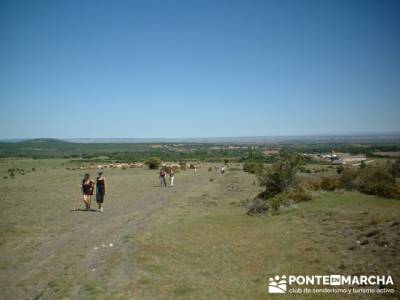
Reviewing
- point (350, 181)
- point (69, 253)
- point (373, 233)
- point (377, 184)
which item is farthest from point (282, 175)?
point (69, 253)

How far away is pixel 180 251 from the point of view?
12945 millimetres

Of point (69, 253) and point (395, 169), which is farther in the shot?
point (395, 169)

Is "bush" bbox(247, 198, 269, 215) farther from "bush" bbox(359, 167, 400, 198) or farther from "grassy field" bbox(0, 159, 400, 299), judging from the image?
"bush" bbox(359, 167, 400, 198)

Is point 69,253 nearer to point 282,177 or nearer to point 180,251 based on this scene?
point 180,251

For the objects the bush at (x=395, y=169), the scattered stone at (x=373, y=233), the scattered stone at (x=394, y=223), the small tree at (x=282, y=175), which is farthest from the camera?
the bush at (x=395, y=169)

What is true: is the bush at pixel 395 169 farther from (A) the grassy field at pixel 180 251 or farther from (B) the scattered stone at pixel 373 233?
(B) the scattered stone at pixel 373 233

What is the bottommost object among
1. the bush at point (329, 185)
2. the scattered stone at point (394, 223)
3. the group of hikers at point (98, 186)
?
the bush at point (329, 185)

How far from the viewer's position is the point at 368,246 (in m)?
11.8

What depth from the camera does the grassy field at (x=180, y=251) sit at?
9.47 meters

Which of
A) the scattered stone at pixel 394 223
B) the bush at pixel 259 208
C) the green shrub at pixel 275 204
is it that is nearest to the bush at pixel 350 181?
the green shrub at pixel 275 204

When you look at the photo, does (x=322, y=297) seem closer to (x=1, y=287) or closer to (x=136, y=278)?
(x=136, y=278)

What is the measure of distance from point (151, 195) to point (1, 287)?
2022 cm

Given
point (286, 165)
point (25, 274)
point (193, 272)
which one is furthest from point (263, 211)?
point (25, 274)

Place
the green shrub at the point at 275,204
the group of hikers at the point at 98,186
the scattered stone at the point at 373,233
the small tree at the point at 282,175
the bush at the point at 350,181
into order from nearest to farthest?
the scattered stone at the point at 373,233 < the group of hikers at the point at 98,186 < the green shrub at the point at 275,204 < the small tree at the point at 282,175 < the bush at the point at 350,181
